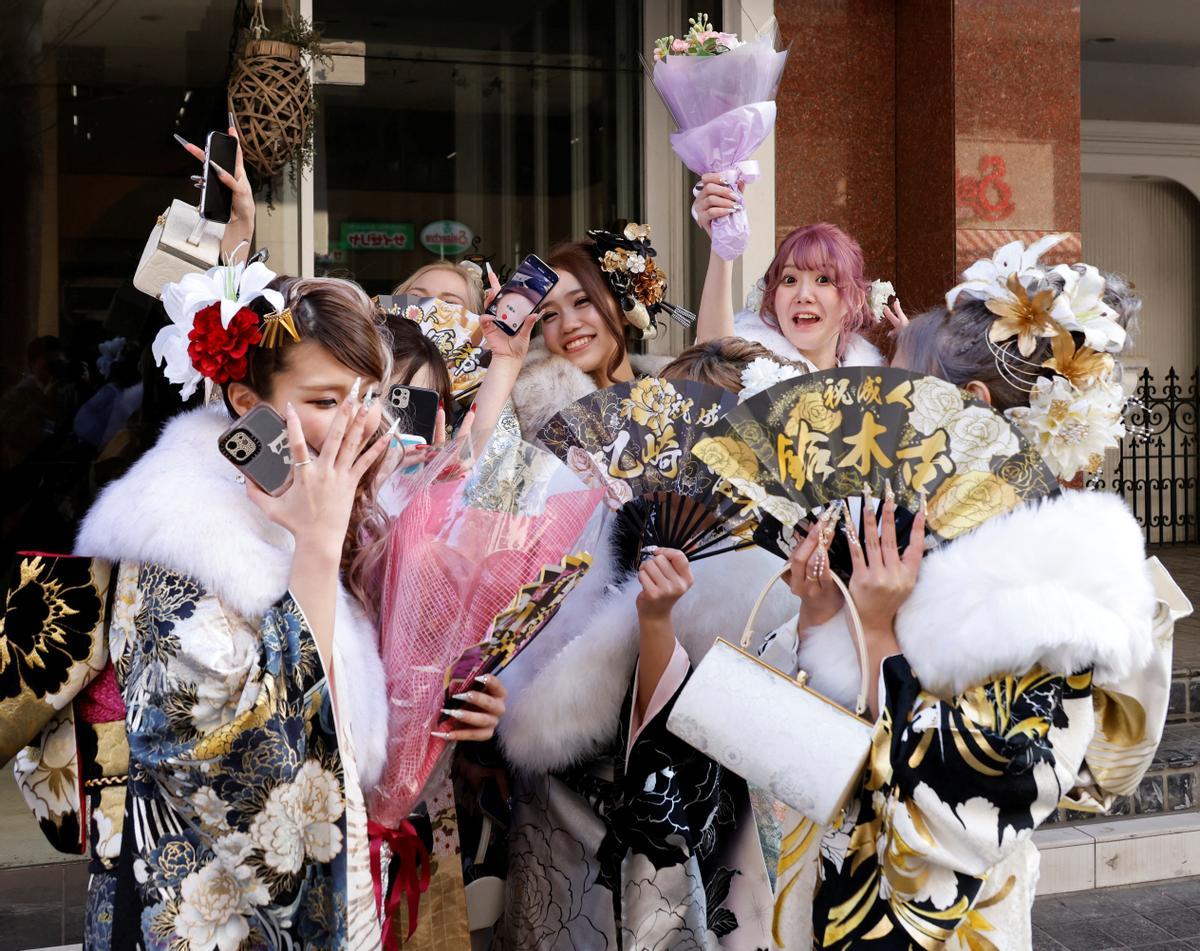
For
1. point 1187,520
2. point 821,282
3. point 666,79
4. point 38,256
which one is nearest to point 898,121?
point 821,282

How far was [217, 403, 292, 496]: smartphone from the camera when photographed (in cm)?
179

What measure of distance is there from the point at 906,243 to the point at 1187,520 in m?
7.15

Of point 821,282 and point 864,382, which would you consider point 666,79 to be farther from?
point 864,382

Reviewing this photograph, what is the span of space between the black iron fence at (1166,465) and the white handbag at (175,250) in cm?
1028

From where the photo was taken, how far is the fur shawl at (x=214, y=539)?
5.78 feet

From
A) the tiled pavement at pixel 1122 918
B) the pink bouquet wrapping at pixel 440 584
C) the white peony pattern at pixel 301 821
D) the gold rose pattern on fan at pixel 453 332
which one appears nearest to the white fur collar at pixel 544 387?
the gold rose pattern on fan at pixel 453 332

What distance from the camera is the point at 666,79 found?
3.45 meters

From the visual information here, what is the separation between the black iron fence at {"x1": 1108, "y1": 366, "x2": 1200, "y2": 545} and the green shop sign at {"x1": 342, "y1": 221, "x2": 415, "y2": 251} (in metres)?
7.77

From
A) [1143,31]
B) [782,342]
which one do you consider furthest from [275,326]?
[1143,31]

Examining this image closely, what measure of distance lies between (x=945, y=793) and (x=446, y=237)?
482 centimetres

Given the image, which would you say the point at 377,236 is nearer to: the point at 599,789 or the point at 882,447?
the point at 599,789

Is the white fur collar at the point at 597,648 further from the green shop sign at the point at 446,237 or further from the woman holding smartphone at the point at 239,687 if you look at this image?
the green shop sign at the point at 446,237

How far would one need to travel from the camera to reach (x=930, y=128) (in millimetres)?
5910

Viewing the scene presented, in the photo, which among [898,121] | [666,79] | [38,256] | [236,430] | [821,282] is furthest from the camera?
[898,121]
